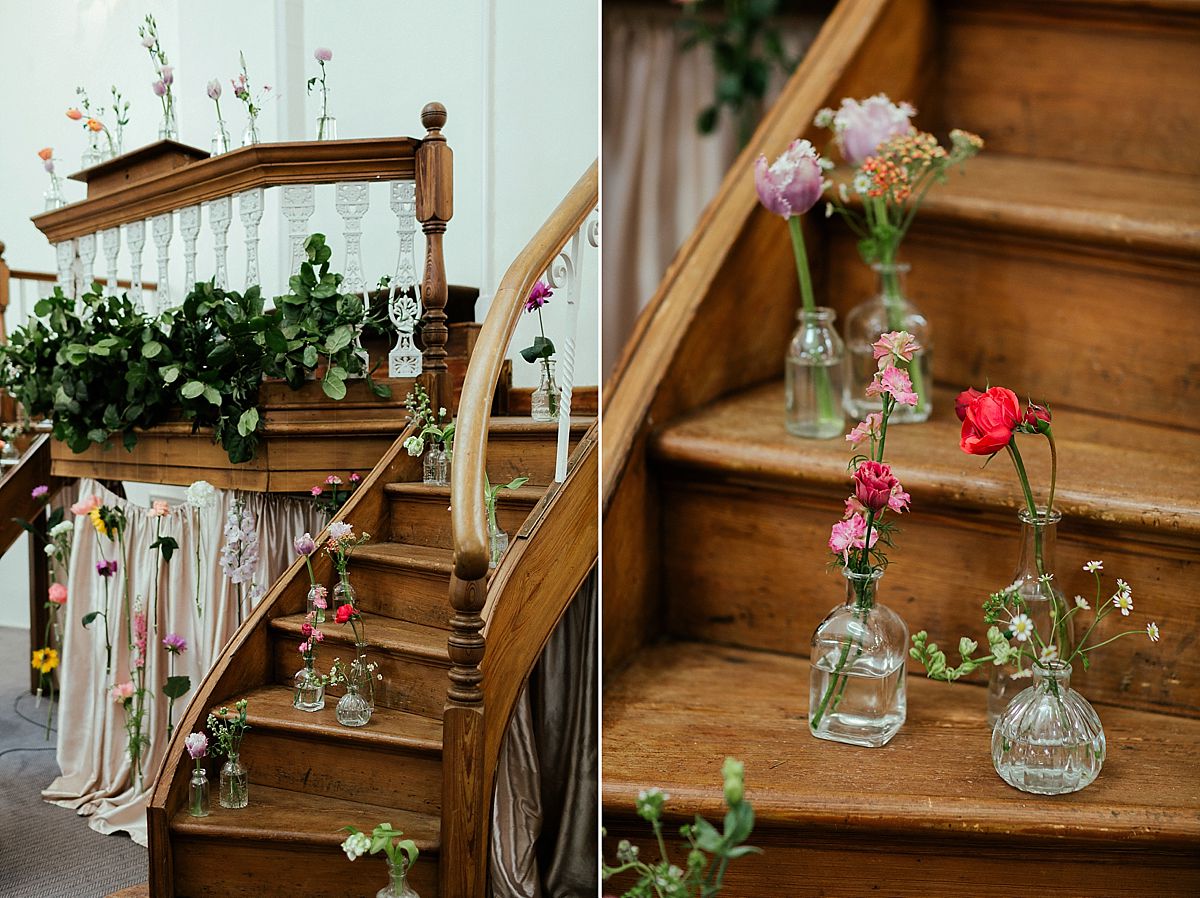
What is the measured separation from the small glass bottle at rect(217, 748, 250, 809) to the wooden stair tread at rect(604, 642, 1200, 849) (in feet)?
1.54

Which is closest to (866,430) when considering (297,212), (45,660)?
(297,212)

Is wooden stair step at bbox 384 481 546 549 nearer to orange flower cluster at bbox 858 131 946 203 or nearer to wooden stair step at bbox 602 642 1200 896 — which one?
wooden stair step at bbox 602 642 1200 896

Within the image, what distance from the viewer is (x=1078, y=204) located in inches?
54.2

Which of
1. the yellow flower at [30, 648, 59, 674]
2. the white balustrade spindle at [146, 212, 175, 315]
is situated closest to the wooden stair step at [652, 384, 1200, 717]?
the white balustrade spindle at [146, 212, 175, 315]

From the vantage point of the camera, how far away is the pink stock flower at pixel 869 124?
140cm

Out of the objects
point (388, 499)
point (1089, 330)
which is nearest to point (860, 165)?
point (1089, 330)

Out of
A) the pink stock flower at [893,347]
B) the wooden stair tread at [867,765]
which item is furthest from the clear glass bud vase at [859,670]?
the pink stock flower at [893,347]

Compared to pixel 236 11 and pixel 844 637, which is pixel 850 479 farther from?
pixel 236 11

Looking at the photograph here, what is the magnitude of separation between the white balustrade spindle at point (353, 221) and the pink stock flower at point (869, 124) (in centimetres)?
67

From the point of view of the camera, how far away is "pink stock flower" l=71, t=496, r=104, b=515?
137 cm

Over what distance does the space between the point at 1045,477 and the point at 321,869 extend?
987 millimetres

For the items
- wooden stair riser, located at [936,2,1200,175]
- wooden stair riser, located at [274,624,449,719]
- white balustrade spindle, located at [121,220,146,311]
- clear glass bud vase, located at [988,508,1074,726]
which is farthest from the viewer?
wooden stair riser, located at [936,2,1200,175]

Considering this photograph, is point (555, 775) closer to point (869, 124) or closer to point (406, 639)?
point (406, 639)

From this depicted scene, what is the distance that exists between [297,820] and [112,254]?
2.55 feet
